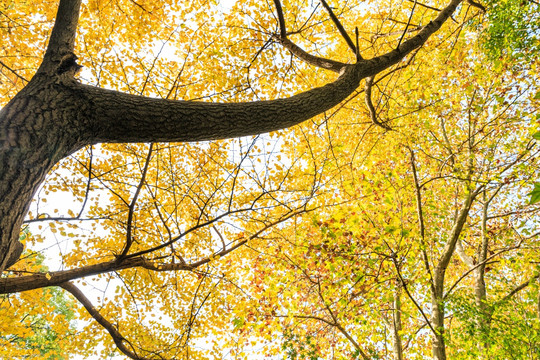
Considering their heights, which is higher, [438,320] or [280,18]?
[280,18]

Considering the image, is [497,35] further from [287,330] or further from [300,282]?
[287,330]

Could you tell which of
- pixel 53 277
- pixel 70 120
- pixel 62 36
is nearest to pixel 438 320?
pixel 70 120

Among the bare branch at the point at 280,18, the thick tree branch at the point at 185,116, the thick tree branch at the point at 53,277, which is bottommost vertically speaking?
the thick tree branch at the point at 53,277

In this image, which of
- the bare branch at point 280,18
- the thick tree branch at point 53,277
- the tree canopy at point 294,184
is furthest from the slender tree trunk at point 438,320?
the bare branch at point 280,18

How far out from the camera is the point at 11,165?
1265 mm

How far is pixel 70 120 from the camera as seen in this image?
1.47 meters

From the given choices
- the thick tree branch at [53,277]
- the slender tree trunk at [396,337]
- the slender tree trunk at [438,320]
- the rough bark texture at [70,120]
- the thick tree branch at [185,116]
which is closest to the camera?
the rough bark texture at [70,120]

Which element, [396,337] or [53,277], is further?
[396,337]

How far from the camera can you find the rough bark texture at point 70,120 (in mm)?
1294

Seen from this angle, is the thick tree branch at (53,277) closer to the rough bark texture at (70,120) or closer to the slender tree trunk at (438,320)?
the rough bark texture at (70,120)

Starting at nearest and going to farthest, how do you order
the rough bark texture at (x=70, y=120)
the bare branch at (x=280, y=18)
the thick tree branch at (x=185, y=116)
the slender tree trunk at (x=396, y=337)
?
the rough bark texture at (x=70, y=120), the thick tree branch at (x=185, y=116), the bare branch at (x=280, y=18), the slender tree trunk at (x=396, y=337)

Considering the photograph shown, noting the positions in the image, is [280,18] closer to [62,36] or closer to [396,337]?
[62,36]

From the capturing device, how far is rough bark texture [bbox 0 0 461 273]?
1294mm

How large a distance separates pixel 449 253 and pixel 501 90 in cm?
290
